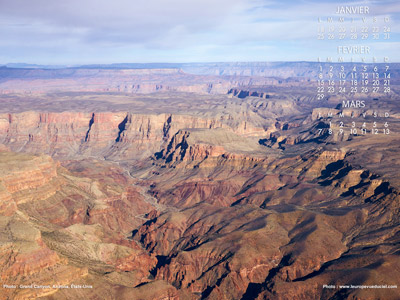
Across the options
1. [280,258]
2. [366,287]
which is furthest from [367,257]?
[280,258]

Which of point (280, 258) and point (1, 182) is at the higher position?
point (1, 182)

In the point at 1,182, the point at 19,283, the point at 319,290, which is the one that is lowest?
the point at 319,290

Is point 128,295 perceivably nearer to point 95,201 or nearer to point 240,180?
point 95,201

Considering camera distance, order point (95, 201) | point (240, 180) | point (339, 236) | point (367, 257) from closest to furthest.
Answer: point (367, 257)
point (339, 236)
point (95, 201)
point (240, 180)

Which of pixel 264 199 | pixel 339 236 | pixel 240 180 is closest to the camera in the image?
pixel 339 236

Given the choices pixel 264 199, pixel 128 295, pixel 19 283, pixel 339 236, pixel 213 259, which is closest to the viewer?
pixel 19 283

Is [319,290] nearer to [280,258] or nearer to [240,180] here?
[280,258]

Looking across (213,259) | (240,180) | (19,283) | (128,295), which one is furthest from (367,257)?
(240,180)

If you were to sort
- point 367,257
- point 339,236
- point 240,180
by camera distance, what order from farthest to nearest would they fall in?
point 240,180
point 339,236
point 367,257

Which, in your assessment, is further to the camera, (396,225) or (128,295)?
(396,225)
